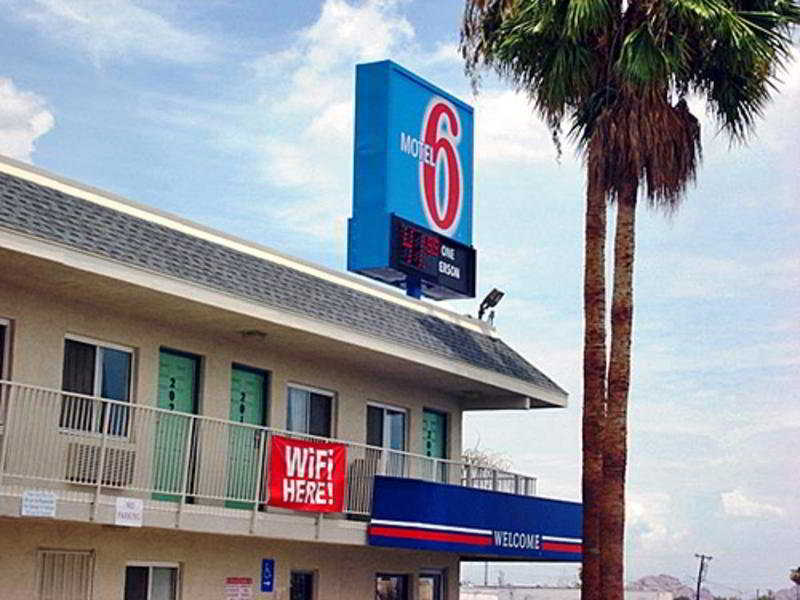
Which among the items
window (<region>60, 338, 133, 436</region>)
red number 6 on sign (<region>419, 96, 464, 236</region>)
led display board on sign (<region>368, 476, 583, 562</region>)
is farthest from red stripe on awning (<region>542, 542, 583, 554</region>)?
window (<region>60, 338, 133, 436</region>)

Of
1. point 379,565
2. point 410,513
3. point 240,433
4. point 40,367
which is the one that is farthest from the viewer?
point 379,565

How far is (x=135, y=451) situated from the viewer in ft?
69.1

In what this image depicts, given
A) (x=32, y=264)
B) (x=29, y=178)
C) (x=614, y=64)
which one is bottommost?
(x=32, y=264)

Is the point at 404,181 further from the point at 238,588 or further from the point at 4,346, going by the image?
the point at 4,346

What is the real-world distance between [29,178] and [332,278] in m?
7.25

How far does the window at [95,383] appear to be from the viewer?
68.8ft

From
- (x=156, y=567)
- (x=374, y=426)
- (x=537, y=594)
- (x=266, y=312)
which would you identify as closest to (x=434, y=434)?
(x=374, y=426)

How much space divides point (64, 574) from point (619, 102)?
11985 millimetres

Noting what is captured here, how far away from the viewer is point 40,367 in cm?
2094

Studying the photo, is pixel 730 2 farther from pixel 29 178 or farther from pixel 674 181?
pixel 29 178

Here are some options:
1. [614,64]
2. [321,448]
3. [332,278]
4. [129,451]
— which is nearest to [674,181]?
[614,64]

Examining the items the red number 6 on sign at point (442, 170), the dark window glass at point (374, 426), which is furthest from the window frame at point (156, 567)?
the red number 6 on sign at point (442, 170)

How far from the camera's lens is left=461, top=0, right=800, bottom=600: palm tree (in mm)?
25375

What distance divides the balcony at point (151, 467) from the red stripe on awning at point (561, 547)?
220 inches
